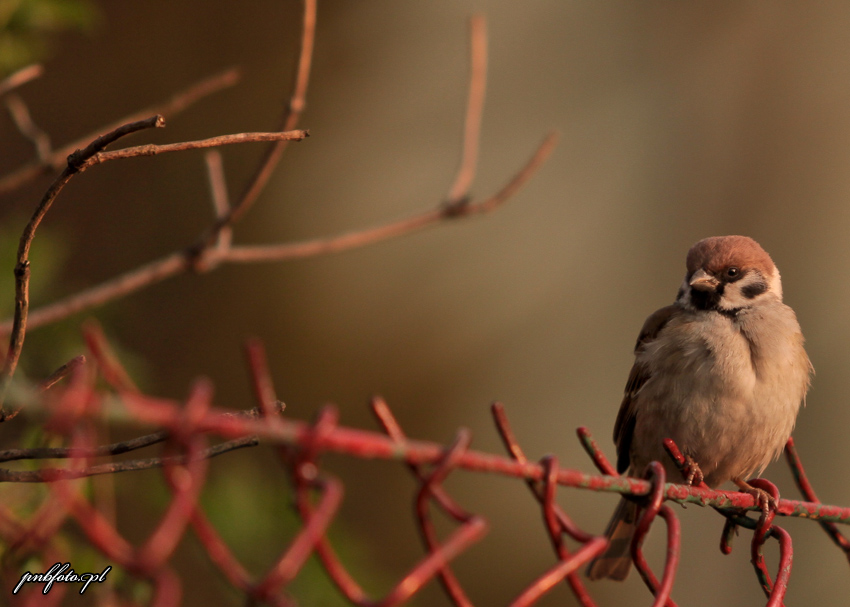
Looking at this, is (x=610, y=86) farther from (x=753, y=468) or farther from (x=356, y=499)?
(x=753, y=468)

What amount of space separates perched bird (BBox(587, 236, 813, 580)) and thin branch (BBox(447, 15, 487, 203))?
0.96 meters

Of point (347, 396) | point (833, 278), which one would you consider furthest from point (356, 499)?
point (833, 278)

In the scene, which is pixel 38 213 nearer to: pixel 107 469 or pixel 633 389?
pixel 107 469

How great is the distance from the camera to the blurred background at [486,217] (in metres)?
5.89

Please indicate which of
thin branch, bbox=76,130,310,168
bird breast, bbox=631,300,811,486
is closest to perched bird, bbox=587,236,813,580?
bird breast, bbox=631,300,811,486

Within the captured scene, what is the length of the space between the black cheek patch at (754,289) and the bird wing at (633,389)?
0.26m

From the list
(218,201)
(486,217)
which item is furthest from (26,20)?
(486,217)

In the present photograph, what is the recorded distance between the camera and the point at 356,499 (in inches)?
269

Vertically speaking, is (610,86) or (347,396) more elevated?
(610,86)

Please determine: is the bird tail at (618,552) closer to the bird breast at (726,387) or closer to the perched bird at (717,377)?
the perched bird at (717,377)

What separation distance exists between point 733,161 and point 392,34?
354 cm

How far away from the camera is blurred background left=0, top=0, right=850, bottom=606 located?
5891 millimetres

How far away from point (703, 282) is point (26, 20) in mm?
2396

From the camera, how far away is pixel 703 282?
3211 millimetres
